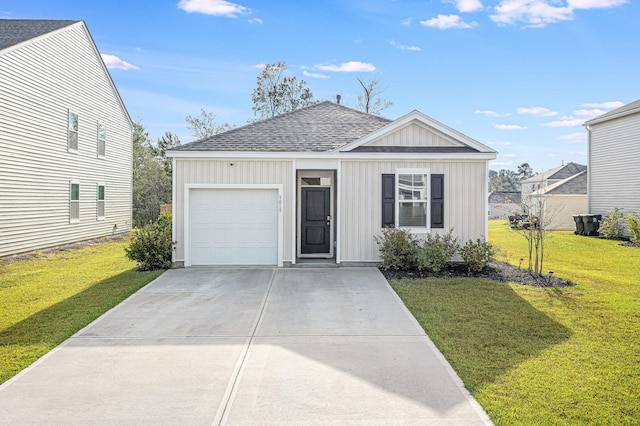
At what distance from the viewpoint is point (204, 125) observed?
34.4 metres

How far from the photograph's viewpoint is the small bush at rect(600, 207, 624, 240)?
18375mm

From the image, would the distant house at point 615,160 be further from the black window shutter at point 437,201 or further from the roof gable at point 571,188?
the black window shutter at point 437,201

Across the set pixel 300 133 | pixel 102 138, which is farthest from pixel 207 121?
pixel 300 133

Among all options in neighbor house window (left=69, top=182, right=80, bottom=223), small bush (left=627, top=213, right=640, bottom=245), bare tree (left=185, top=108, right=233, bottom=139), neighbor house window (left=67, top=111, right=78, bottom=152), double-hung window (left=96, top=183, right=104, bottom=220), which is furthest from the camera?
bare tree (left=185, top=108, right=233, bottom=139)

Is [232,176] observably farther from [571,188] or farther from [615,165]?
[571,188]

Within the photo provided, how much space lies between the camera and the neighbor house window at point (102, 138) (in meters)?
18.6

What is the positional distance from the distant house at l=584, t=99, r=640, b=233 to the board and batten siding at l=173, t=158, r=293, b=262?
15.7 meters

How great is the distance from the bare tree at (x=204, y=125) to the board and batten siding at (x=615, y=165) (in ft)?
82.1

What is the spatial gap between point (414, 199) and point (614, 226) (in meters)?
12.7

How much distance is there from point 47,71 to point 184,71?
1039cm

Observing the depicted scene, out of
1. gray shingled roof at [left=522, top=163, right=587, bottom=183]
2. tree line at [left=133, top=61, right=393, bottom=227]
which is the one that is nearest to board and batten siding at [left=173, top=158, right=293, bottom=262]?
tree line at [left=133, top=61, right=393, bottom=227]

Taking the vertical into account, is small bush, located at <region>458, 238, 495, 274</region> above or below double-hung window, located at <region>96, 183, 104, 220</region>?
below

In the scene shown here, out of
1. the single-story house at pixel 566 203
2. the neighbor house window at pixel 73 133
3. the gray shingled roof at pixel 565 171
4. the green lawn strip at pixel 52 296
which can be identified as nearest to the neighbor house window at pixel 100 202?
the neighbor house window at pixel 73 133

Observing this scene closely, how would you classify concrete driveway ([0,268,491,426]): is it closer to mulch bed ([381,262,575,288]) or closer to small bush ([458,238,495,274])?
mulch bed ([381,262,575,288])
